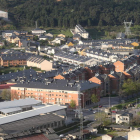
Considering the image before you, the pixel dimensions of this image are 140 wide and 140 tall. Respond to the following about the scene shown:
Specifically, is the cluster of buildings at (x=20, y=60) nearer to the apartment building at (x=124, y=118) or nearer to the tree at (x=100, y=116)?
the tree at (x=100, y=116)

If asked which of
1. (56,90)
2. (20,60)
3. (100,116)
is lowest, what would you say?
(100,116)

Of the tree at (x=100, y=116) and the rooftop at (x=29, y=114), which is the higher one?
the rooftop at (x=29, y=114)

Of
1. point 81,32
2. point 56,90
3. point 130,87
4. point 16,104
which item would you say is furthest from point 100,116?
point 81,32

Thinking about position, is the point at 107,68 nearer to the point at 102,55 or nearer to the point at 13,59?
the point at 102,55

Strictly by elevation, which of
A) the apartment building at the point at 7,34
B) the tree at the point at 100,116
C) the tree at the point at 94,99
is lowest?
the tree at the point at 100,116

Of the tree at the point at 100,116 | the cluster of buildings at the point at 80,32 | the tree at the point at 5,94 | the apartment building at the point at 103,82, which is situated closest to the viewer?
the tree at the point at 100,116

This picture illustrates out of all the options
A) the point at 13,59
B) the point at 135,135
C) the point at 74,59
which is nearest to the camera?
the point at 135,135

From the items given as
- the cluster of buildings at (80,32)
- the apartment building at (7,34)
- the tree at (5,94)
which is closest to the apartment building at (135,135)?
the tree at (5,94)
